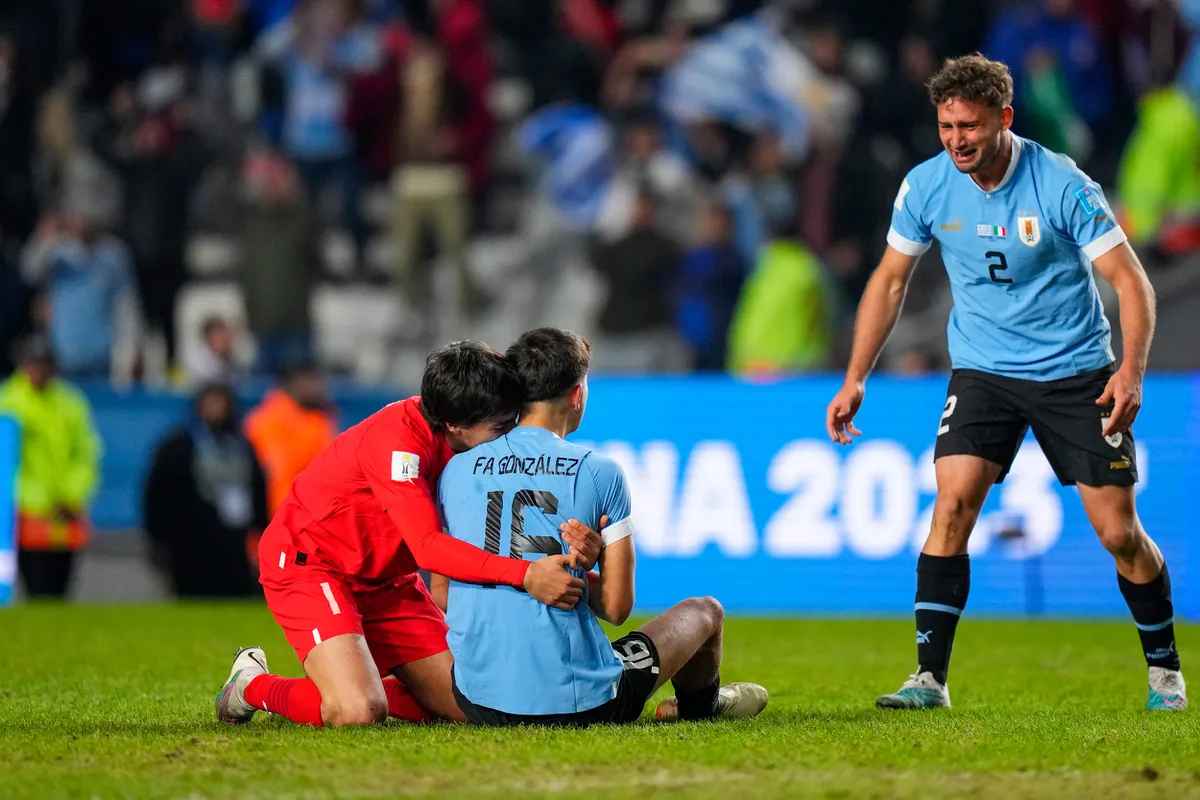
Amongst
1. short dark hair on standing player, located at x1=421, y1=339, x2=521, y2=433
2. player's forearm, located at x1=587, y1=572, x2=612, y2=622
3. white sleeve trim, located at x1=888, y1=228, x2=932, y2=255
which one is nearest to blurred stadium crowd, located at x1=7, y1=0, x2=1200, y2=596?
white sleeve trim, located at x1=888, y1=228, x2=932, y2=255

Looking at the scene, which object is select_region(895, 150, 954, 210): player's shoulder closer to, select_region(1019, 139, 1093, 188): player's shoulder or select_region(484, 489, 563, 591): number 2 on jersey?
select_region(1019, 139, 1093, 188): player's shoulder

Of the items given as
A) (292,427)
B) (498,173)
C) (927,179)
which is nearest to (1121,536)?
(927,179)

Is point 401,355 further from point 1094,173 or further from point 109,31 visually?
point 1094,173

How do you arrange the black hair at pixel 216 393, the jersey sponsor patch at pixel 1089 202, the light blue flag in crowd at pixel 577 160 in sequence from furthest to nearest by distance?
the light blue flag in crowd at pixel 577 160
the black hair at pixel 216 393
the jersey sponsor patch at pixel 1089 202

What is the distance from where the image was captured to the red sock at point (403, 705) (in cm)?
562

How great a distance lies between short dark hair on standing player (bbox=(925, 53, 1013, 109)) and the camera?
223 inches

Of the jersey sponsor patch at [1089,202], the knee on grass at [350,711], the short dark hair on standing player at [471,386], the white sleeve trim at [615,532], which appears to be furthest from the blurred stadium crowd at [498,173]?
the white sleeve trim at [615,532]

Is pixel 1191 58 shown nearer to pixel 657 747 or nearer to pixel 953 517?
pixel 953 517

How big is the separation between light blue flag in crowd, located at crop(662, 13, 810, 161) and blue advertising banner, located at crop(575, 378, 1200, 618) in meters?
3.93

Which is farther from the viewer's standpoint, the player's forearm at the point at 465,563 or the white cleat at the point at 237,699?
the white cleat at the point at 237,699

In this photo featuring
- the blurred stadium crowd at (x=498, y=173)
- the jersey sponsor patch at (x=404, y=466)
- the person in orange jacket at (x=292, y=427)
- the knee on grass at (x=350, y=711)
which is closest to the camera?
the jersey sponsor patch at (x=404, y=466)

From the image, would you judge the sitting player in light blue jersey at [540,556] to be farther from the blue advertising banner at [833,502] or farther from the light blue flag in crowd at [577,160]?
the light blue flag in crowd at [577,160]

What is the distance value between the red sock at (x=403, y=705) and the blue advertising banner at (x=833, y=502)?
5.91 metres

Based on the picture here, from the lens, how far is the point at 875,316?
610 centimetres
